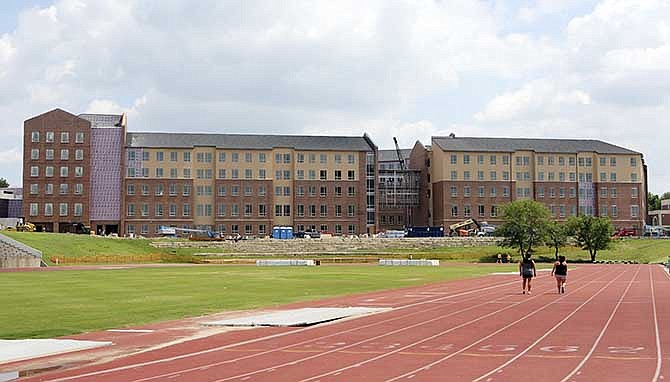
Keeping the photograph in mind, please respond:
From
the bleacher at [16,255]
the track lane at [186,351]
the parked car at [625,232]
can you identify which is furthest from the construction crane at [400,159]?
the track lane at [186,351]

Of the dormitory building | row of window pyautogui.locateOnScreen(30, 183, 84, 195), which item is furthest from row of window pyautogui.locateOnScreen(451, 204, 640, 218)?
row of window pyautogui.locateOnScreen(30, 183, 84, 195)

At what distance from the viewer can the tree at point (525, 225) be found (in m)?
102

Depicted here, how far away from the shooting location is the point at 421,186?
152875 mm

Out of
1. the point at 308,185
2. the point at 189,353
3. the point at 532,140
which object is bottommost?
the point at 189,353

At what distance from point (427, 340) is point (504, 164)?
416 ft

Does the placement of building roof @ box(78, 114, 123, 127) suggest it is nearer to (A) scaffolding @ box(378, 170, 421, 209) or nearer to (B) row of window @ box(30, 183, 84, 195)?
(B) row of window @ box(30, 183, 84, 195)

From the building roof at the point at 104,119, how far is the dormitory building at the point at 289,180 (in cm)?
18

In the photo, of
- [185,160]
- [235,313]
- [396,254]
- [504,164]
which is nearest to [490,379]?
[235,313]

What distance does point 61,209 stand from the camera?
127750mm

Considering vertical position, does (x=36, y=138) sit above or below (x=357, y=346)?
above

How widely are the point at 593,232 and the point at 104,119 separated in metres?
84.2

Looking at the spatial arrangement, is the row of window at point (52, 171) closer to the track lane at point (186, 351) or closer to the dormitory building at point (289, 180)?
the dormitory building at point (289, 180)

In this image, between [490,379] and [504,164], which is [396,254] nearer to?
[504,164]

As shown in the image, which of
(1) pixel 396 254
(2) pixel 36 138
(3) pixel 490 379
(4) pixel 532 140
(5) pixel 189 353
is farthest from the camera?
(4) pixel 532 140
